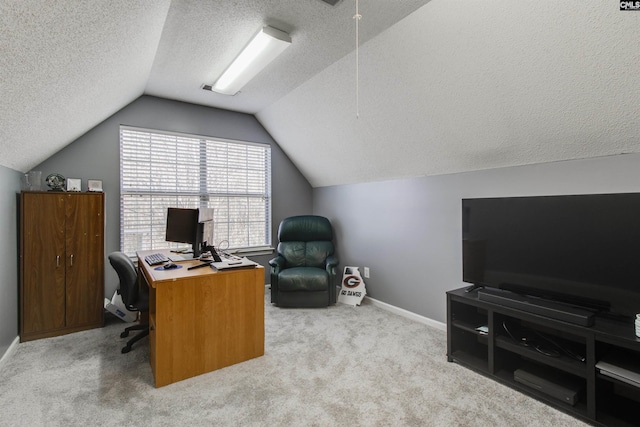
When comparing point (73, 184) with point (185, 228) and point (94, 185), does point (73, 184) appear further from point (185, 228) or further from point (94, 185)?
point (185, 228)

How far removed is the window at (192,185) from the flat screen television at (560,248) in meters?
3.14

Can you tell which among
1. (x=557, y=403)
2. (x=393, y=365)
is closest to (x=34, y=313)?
(x=393, y=365)

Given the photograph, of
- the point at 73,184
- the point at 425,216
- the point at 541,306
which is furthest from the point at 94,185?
the point at 541,306

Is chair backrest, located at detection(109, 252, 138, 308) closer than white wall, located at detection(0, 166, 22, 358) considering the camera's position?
No

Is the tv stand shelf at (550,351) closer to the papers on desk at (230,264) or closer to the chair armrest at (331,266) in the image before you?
the chair armrest at (331,266)

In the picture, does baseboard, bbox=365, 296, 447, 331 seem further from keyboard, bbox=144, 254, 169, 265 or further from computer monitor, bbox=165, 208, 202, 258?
keyboard, bbox=144, 254, 169, 265

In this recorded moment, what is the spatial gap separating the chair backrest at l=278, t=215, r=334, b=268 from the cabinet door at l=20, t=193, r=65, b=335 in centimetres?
249

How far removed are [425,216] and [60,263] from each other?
3.86m

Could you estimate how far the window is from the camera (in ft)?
12.5

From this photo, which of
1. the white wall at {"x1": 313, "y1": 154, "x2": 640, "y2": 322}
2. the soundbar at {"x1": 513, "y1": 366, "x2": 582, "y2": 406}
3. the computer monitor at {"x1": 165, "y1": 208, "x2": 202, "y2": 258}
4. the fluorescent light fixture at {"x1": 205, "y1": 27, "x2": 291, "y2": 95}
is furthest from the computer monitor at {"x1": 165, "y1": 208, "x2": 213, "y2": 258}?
the soundbar at {"x1": 513, "y1": 366, "x2": 582, "y2": 406}

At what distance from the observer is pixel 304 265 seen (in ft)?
14.5

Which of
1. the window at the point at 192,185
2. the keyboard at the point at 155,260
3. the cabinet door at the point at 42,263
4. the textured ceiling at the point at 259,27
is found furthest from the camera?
the window at the point at 192,185

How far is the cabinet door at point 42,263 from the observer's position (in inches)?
115

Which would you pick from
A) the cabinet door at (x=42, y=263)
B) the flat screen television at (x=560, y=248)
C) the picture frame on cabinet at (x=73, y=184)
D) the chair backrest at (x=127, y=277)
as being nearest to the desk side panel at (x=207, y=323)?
the chair backrest at (x=127, y=277)
